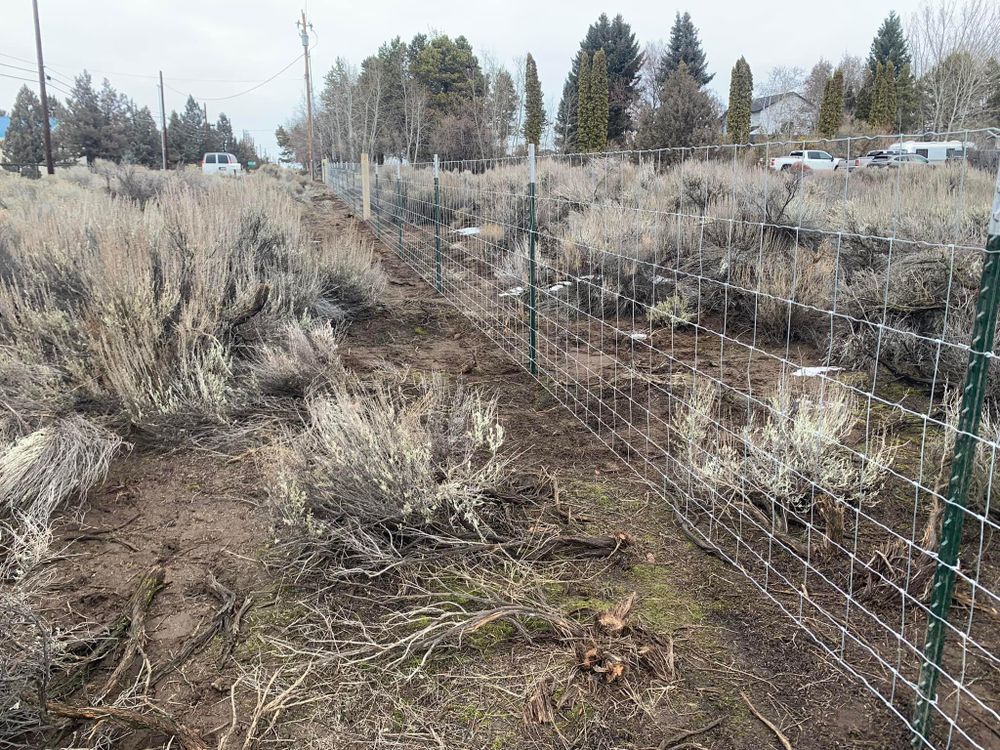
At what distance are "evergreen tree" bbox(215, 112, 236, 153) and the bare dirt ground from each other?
235 feet

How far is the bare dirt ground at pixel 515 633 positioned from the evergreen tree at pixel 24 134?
44.1 meters

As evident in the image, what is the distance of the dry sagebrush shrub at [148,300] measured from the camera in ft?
15.9

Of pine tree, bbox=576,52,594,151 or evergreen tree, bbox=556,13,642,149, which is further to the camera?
evergreen tree, bbox=556,13,642,149

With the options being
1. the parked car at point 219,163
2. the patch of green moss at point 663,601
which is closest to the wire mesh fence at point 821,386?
the patch of green moss at point 663,601

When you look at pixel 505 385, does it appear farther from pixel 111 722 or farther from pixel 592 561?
pixel 111 722

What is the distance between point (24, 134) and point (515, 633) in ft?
157

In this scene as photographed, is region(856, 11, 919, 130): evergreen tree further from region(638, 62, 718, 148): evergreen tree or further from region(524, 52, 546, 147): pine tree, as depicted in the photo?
region(638, 62, 718, 148): evergreen tree

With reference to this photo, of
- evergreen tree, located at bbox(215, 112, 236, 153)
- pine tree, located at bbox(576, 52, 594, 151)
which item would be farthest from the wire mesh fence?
evergreen tree, located at bbox(215, 112, 236, 153)

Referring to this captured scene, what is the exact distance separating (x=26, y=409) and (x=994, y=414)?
606 cm

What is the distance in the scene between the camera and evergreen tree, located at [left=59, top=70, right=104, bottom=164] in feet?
139

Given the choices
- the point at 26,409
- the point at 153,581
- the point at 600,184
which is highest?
the point at 600,184

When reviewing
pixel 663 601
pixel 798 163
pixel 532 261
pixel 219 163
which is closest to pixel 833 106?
pixel 219 163

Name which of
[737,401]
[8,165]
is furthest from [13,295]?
[8,165]

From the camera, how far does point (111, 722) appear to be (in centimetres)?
228
